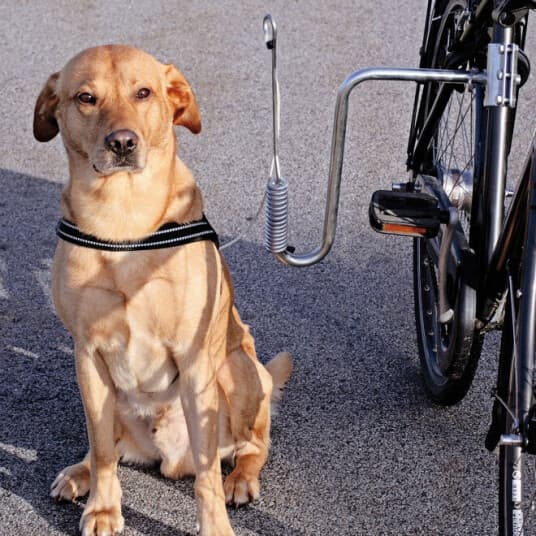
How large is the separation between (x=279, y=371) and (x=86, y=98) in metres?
1.25

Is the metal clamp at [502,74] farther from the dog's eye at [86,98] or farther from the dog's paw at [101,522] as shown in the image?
the dog's paw at [101,522]

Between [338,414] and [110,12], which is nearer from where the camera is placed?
[338,414]

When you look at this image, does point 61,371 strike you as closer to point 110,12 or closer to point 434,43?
point 434,43

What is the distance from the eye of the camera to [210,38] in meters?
6.50

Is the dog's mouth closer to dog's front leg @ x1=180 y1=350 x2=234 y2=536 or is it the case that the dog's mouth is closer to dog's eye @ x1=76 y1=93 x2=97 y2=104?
dog's eye @ x1=76 y1=93 x2=97 y2=104

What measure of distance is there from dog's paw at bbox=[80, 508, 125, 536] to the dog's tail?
72 centimetres

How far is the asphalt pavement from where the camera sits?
2.94 meters

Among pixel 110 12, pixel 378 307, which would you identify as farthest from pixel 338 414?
pixel 110 12

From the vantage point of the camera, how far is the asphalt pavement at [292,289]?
2.94m

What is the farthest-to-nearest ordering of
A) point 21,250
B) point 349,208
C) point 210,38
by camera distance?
point 210,38
point 349,208
point 21,250

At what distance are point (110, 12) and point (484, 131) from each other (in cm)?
477

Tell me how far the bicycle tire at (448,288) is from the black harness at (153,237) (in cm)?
80

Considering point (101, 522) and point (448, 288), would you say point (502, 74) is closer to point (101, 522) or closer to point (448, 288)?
point (448, 288)

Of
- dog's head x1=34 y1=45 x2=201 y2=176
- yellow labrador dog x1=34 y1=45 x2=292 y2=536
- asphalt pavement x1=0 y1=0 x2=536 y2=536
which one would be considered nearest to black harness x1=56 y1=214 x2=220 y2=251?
yellow labrador dog x1=34 y1=45 x2=292 y2=536
